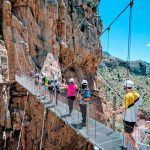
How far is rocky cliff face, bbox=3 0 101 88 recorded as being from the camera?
17.1 metres

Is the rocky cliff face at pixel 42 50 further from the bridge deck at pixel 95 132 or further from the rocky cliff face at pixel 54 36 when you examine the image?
the bridge deck at pixel 95 132

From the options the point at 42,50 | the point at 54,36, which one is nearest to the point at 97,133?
the point at 42,50

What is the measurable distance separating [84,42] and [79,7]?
393cm

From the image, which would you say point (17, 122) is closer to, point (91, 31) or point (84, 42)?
point (84, 42)

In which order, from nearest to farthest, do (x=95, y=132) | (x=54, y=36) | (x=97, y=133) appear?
(x=95, y=132), (x=97, y=133), (x=54, y=36)

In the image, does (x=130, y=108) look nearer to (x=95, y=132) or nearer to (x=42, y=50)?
(x=95, y=132)

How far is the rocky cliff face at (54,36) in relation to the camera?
1708cm

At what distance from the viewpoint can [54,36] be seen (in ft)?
71.2

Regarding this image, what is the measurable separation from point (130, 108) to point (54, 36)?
1687 cm

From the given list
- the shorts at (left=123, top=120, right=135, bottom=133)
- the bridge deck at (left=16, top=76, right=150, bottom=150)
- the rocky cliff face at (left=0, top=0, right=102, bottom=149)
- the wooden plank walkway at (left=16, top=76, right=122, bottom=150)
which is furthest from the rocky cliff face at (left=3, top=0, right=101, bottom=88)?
the shorts at (left=123, top=120, right=135, bottom=133)

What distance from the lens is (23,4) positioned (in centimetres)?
1894

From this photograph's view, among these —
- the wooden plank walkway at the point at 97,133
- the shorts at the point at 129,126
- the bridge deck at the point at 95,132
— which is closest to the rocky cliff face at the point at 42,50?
the bridge deck at the point at 95,132

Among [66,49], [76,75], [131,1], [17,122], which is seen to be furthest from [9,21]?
[76,75]

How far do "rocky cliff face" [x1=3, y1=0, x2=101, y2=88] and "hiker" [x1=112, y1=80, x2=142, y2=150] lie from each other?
37.5 feet
